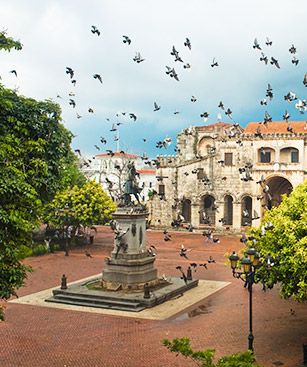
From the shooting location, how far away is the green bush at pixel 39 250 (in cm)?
3780

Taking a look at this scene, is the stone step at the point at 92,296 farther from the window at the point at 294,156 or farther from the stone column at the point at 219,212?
the window at the point at 294,156

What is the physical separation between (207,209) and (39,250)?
2457 centimetres

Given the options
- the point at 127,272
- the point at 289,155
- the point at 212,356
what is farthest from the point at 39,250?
the point at 212,356

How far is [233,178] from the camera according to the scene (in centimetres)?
5450

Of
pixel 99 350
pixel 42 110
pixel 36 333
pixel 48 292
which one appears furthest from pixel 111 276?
pixel 42 110

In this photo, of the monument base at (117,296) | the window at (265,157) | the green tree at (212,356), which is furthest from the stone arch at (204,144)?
the green tree at (212,356)

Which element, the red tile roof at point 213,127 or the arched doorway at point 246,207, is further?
the red tile roof at point 213,127

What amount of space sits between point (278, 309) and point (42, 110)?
1371 centimetres

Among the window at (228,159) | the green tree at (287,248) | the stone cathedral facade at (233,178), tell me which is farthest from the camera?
the window at (228,159)

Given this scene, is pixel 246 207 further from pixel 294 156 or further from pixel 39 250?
pixel 39 250

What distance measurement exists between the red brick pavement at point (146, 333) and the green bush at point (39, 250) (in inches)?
454

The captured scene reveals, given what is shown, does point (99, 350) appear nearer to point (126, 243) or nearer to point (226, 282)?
point (126, 243)

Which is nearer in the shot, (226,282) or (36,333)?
(36,333)

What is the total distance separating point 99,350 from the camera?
1655 cm
